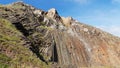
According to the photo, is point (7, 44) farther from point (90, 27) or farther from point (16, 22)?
point (90, 27)

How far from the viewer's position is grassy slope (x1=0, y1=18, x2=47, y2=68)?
3231cm

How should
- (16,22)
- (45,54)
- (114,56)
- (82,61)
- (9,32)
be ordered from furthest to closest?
1. (114,56)
2. (82,61)
3. (45,54)
4. (16,22)
5. (9,32)

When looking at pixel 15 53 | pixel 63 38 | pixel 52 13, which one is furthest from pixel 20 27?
pixel 15 53

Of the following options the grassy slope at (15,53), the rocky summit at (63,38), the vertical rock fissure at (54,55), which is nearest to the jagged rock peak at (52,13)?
the rocky summit at (63,38)

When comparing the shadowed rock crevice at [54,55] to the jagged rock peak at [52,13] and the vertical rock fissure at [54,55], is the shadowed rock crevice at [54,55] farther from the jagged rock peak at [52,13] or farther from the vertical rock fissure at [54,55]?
the jagged rock peak at [52,13]

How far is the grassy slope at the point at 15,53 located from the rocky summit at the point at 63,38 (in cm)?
1112

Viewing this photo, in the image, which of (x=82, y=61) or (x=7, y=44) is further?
(x=82, y=61)

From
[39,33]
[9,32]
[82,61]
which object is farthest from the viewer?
[82,61]

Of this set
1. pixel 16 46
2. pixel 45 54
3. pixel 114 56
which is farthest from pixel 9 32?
pixel 114 56

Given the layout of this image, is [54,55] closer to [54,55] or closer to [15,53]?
[54,55]

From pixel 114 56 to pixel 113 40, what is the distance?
6.45 meters

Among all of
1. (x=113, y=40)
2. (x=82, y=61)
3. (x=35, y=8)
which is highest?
(x=35, y=8)

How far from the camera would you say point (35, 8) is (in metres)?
79.2

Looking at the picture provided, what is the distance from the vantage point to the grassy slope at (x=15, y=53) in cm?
3231
